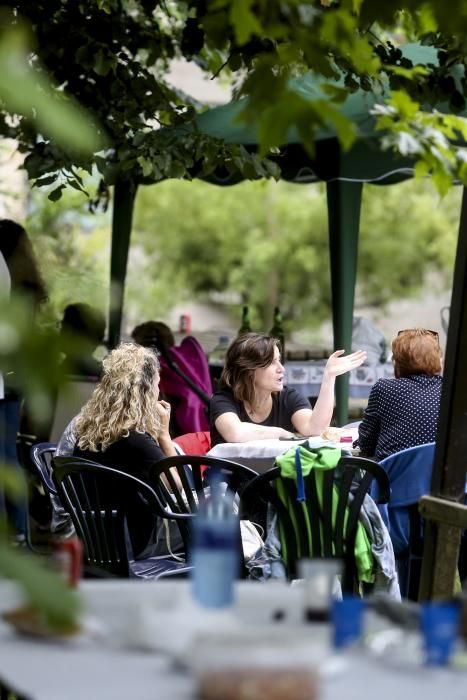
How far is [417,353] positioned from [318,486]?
1.33 m

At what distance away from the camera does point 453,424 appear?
130 inches

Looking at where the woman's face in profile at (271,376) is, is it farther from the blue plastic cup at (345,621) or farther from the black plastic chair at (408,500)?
the blue plastic cup at (345,621)

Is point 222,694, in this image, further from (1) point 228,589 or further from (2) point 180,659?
(1) point 228,589

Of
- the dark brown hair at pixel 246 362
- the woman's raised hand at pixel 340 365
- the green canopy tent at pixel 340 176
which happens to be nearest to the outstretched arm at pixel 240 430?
the dark brown hair at pixel 246 362

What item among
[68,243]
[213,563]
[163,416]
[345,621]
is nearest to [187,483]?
[163,416]

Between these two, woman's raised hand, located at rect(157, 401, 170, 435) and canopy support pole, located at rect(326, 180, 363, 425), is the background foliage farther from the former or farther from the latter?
woman's raised hand, located at rect(157, 401, 170, 435)

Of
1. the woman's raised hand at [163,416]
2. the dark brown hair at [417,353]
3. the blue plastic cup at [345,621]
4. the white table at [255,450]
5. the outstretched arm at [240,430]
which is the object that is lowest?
the white table at [255,450]

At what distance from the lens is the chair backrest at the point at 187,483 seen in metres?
4.21

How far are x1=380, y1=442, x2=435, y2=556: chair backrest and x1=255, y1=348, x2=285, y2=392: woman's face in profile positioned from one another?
976mm

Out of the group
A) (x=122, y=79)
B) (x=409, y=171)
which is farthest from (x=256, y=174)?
(x=409, y=171)

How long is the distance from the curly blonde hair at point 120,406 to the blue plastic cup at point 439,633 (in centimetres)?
267

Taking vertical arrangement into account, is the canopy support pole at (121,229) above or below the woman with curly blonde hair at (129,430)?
above

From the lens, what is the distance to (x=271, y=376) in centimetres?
546

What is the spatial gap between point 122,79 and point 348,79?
1.95 m
